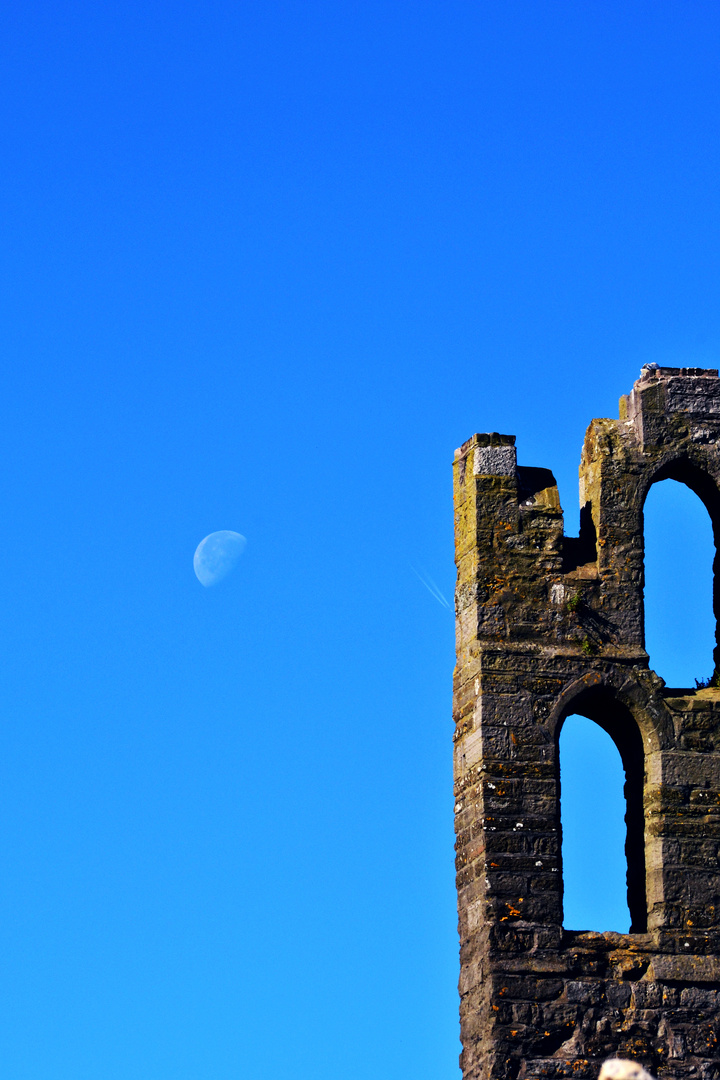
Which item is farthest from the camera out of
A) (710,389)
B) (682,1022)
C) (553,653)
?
(710,389)

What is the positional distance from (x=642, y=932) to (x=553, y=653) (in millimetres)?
1832

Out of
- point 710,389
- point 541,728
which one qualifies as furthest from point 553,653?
point 710,389

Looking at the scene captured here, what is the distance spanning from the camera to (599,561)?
1170 cm

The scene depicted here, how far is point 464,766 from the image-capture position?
1142cm

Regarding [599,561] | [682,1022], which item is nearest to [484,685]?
[599,561]

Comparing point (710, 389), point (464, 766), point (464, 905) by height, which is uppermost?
point (710, 389)

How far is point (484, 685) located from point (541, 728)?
1.47ft

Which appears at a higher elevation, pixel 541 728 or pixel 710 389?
pixel 710 389

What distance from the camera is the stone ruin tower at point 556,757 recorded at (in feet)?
34.7

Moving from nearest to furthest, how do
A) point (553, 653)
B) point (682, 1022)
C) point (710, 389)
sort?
point (682, 1022), point (553, 653), point (710, 389)

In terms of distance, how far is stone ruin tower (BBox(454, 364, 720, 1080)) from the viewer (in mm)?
10570

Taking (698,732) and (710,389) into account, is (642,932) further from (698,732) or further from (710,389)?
(710,389)

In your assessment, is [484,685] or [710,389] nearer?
[484,685]

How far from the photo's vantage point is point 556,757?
11.1m
